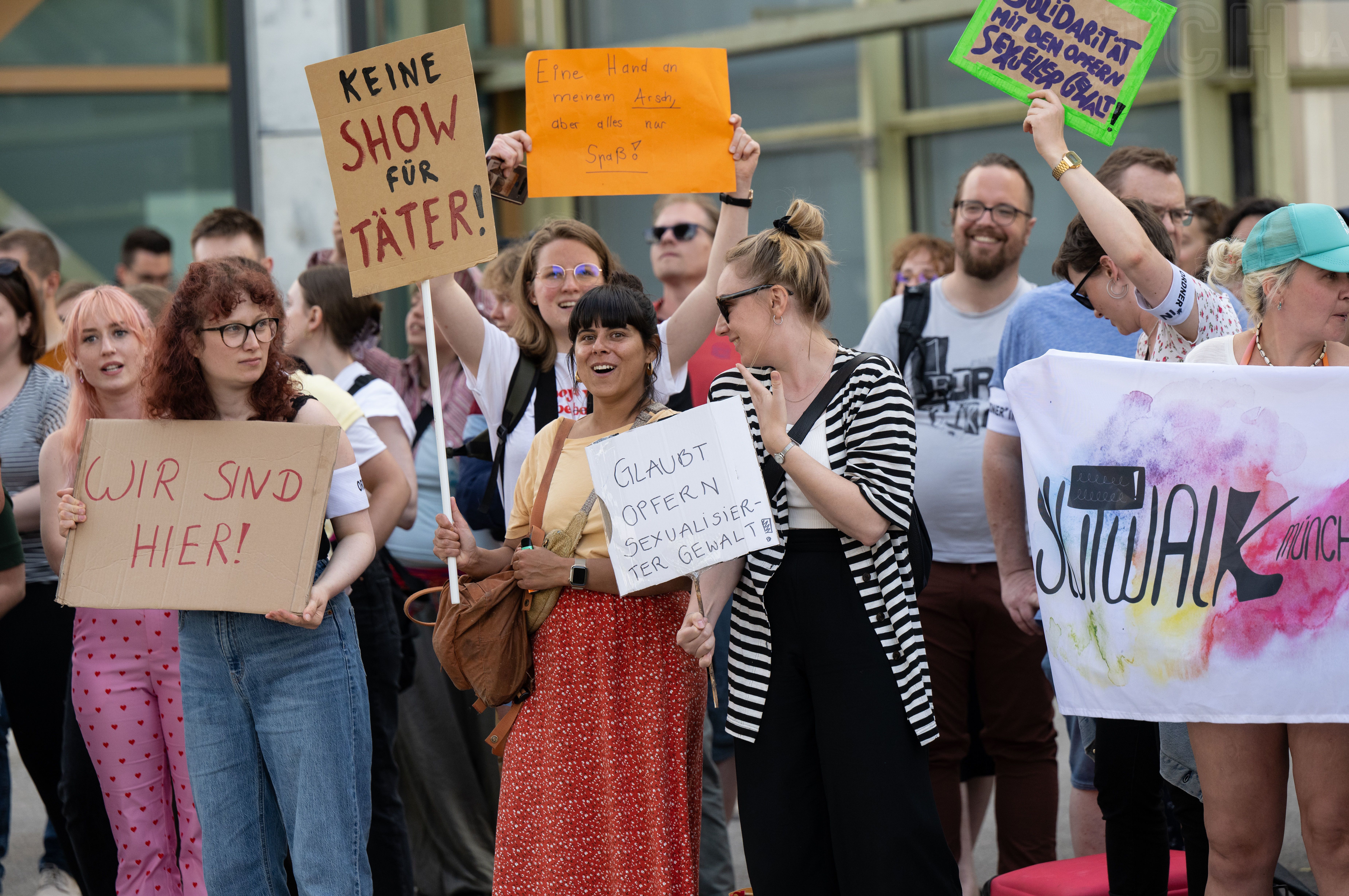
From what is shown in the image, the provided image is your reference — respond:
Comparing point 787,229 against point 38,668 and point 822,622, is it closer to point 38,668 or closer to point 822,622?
point 822,622

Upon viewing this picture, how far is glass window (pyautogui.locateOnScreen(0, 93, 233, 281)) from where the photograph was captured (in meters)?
11.7

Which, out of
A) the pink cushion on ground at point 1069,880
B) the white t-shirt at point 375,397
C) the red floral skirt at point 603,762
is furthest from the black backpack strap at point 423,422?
the pink cushion on ground at point 1069,880

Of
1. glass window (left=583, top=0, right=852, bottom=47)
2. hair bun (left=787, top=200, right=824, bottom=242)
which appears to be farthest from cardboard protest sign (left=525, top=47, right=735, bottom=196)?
glass window (left=583, top=0, right=852, bottom=47)

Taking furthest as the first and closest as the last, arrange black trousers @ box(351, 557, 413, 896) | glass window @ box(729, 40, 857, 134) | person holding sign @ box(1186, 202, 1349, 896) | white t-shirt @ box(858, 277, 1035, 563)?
glass window @ box(729, 40, 857, 134), white t-shirt @ box(858, 277, 1035, 563), black trousers @ box(351, 557, 413, 896), person holding sign @ box(1186, 202, 1349, 896)

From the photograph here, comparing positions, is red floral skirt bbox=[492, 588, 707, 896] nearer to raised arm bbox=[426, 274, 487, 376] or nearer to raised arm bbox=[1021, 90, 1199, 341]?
raised arm bbox=[426, 274, 487, 376]

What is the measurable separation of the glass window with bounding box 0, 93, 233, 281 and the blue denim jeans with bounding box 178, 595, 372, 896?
29.4 feet

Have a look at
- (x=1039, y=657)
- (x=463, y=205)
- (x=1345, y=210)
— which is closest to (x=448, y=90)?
(x=463, y=205)

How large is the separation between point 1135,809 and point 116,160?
34.5 feet

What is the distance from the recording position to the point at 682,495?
334 cm

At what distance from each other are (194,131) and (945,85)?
6.21 metres

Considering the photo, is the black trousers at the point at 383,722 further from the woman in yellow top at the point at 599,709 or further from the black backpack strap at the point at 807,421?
the black backpack strap at the point at 807,421

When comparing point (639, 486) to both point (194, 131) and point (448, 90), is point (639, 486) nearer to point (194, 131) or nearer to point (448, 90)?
point (448, 90)

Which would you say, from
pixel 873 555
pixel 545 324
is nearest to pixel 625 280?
pixel 545 324

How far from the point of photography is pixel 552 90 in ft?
13.3
